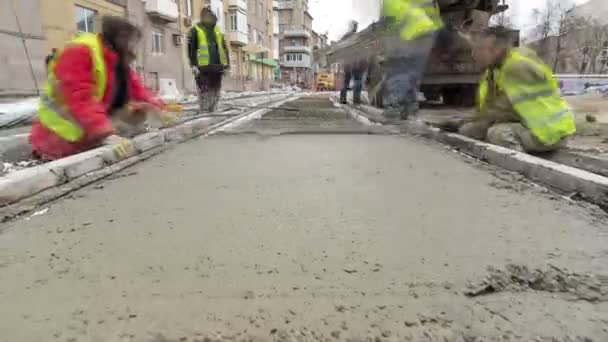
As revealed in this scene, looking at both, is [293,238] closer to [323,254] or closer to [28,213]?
[323,254]

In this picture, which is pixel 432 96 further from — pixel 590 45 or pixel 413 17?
pixel 590 45

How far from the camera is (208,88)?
24.3 ft

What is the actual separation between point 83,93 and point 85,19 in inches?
559

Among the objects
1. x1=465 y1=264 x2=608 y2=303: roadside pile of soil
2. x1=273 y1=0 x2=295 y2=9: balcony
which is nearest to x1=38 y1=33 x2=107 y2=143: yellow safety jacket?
x1=465 y1=264 x2=608 y2=303: roadside pile of soil

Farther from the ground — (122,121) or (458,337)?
(122,121)

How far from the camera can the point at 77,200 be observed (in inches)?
88.5

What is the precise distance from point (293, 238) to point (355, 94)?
9.89 metres

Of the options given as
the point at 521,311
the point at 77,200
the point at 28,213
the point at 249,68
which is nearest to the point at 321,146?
the point at 77,200

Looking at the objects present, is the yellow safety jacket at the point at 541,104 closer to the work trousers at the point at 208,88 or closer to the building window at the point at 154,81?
the work trousers at the point at 208,88

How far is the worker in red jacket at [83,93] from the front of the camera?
10.1 ft

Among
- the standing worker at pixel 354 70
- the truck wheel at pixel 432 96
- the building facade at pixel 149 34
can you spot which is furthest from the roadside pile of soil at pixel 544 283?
the truck wheel at pixel 432 96

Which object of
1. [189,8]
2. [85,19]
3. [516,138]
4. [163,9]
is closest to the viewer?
[516,138]

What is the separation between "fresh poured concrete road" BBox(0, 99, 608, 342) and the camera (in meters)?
1.11

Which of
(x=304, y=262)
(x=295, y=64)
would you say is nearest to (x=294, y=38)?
(x=295, y=64)
